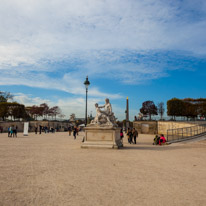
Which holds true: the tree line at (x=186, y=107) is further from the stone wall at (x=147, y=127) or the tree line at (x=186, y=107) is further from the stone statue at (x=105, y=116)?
the stone statue at (x=105, y=116)

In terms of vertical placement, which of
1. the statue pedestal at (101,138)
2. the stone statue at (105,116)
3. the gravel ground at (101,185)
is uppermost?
the stone statue at (105,116)

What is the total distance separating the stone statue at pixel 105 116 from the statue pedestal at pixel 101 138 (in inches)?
18.6

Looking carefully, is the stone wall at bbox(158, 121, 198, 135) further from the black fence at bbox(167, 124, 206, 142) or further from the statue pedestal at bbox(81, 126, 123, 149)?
the statue pedestal at bbox(81, 126, 123, 149)

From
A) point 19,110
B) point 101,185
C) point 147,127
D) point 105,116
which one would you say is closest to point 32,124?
point 19,110

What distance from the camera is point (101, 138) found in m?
12.8

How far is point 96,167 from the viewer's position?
693 cm

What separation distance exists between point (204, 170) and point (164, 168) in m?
1.24

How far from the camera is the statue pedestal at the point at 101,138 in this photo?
41.0ft

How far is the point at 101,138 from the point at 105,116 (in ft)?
4.83

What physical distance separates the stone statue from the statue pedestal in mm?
472

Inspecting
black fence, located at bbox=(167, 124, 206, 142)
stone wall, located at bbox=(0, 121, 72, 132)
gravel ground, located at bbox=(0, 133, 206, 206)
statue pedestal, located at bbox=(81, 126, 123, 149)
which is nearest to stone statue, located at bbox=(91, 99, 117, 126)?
statue pedestal, located at bbox=(81, 126, 123, 149)

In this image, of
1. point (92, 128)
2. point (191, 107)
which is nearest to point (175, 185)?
point (92, 128)

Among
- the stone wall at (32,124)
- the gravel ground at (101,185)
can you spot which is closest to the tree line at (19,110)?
the stone wall at (32,124)

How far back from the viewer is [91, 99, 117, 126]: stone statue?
1317 cm
